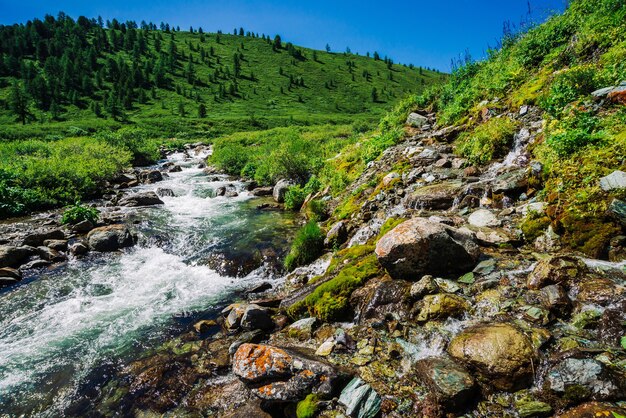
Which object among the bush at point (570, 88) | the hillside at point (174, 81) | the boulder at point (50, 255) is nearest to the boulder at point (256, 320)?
the bush at point (570, 88)

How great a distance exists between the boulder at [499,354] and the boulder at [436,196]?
17.5 feet

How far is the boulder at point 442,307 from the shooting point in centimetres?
561

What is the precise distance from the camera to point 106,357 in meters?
7.92

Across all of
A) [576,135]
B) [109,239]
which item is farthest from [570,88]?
[109,239]

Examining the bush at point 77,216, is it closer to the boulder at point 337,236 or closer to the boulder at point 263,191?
the boulder at point 263,191

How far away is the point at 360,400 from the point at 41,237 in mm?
17377

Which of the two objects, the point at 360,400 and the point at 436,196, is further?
the point at 436,196

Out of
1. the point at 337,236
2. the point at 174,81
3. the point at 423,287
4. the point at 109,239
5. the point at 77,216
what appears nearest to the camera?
the point at 423,287

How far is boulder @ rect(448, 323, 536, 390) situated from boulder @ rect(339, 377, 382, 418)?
4.55ft

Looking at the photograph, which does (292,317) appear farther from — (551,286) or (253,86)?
(253,86)

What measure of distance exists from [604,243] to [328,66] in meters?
182

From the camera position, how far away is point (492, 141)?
35.6ft

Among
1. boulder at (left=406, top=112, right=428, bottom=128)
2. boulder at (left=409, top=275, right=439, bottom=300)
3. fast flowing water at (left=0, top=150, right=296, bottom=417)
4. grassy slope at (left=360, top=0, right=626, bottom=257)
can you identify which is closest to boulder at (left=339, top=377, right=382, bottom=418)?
boulder at (left=409, top=275, right=439, bottom=300)

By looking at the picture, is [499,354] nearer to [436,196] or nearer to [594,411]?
[594,411]
